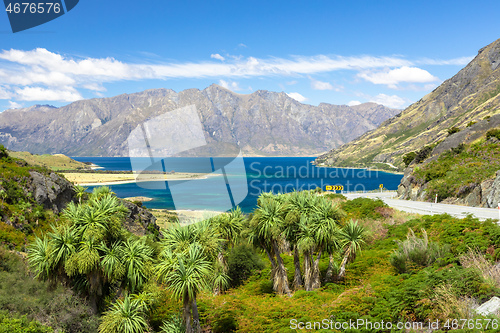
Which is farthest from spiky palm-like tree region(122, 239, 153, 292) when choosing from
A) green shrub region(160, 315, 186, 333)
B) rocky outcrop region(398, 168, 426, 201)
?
rocky outcrop region(398, 168, 426, 201)

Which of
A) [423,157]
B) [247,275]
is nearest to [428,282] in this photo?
[247,275]

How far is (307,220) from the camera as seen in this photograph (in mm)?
20109

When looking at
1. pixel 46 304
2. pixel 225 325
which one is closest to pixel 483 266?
pixel 225 325

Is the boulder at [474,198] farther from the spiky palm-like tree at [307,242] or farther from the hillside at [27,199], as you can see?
the hillside at [27,199]

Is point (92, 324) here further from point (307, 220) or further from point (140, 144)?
point (307, 220)

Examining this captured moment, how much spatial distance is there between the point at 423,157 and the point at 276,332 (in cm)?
6869

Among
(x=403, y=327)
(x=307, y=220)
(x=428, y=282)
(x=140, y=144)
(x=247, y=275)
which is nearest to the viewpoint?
(x=140, y=144)

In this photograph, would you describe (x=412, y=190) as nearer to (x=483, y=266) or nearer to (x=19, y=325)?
(x=483, y=266)

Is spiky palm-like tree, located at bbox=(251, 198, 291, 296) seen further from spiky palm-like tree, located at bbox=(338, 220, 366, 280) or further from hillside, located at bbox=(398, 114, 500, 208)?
hillside, located at bbox=(398, 114, 500, 208)

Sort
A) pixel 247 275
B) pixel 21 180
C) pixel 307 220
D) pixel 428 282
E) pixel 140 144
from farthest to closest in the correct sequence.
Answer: pixel 21 180 < pixel 247 275 < pixel 307 220 < pixel 428 282 < pixel 140 144

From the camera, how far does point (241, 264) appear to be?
88.6 ft

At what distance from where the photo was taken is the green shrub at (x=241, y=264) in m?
26.2

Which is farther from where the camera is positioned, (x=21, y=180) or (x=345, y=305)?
(x=21, y=180)

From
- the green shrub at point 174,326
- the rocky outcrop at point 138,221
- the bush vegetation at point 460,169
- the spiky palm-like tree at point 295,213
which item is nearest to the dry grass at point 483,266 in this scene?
the spiky palm-like tree at point 295,213
